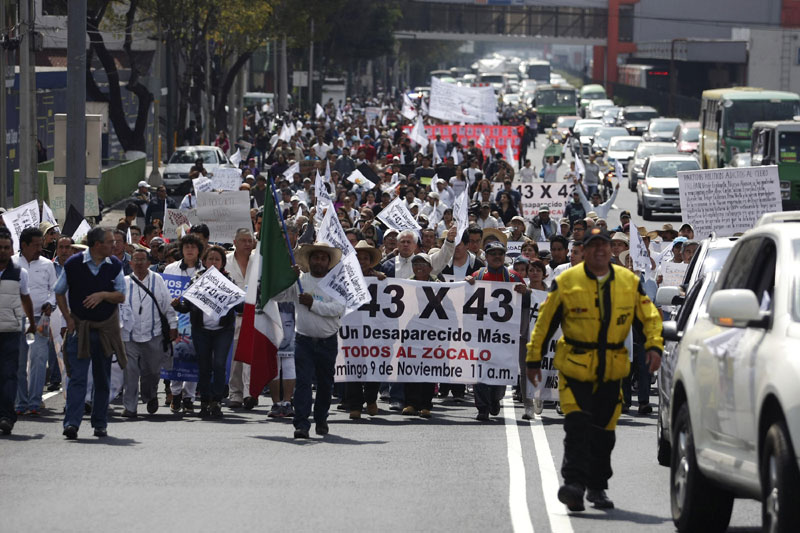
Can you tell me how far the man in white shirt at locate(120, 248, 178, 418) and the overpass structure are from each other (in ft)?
358

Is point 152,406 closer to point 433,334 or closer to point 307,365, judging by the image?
point 307,365

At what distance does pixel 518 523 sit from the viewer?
866 cm

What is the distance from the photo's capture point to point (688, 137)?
180 ft

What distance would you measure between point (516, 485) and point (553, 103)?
80003 millimetres

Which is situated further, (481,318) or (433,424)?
(481,318)

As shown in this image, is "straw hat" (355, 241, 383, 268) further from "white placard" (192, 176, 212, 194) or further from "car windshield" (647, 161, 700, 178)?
"car windshield" (647, 161, 700, 178)

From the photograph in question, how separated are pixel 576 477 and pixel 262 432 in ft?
14.6

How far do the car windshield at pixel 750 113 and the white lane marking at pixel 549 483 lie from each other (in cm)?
3065

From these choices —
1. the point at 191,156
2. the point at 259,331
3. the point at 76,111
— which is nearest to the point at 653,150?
the point at 191,156

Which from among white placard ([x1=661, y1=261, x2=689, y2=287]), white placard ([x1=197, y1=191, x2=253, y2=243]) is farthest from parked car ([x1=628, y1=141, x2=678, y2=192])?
white placard ([x1=661, y1=261, x2=689, y2=287])

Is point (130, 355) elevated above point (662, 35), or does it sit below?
below

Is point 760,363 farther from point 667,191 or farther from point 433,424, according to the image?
point 667,191

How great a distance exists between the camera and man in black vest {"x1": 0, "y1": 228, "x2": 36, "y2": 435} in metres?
12.3

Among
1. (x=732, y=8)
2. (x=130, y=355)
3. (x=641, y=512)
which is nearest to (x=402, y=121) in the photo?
(x=732, y=8)
